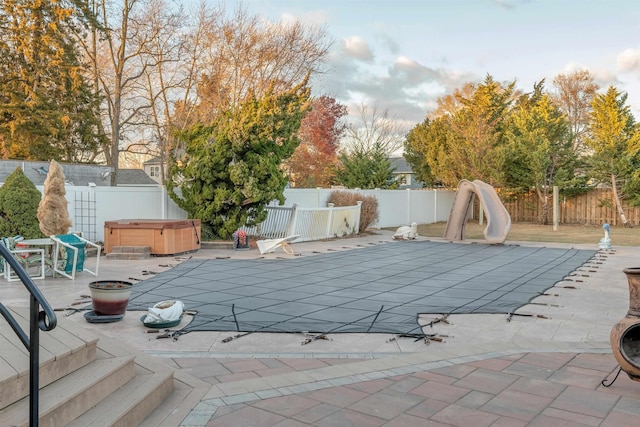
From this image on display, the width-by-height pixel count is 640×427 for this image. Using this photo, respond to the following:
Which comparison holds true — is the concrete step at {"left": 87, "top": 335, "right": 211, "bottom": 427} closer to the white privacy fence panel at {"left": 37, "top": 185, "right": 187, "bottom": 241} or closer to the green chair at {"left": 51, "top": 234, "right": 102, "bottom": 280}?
the green chair at {"left": 51, "top": 234, "right": 102, "bottom": 280}

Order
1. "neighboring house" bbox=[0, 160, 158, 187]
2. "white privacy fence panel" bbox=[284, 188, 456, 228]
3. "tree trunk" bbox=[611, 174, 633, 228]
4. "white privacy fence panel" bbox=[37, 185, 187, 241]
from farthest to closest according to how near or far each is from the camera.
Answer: "tree trunk" bbox=[611, 174, 633, 228] → "white privacy fence panel" bbox=[284, 188, 456, 228] → "neighboring house" bbox=[0, 160, 158, 187] → "white privacy fence panel" bbox=[37, 185, 187, 241]

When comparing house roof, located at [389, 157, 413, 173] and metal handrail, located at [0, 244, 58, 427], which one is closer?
metal handrail, located at [0, 244, 58, 427]

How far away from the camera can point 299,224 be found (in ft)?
41.3

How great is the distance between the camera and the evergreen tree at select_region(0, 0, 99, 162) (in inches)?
703

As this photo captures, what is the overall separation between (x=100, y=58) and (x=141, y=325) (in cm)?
1725

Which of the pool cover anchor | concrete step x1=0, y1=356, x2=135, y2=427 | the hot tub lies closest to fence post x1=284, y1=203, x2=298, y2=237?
the hot tub

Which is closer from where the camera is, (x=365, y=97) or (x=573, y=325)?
(x=573, y=325)

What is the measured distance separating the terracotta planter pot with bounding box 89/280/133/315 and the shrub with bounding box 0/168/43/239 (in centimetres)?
502

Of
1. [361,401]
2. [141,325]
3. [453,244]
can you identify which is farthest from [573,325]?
[453,244]

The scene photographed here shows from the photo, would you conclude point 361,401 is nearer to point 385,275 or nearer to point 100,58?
point 385,275

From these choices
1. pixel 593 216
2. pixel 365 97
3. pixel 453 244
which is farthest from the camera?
pixel 365 97

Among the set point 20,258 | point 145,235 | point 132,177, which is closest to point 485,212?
point 145,235

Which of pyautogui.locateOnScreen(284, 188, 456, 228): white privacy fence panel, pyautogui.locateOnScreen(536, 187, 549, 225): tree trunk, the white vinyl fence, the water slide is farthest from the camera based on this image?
Result: pyautogui.locateOnScreen(536, 187, 549, 225): tree trunk

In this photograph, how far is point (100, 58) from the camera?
736 inches
